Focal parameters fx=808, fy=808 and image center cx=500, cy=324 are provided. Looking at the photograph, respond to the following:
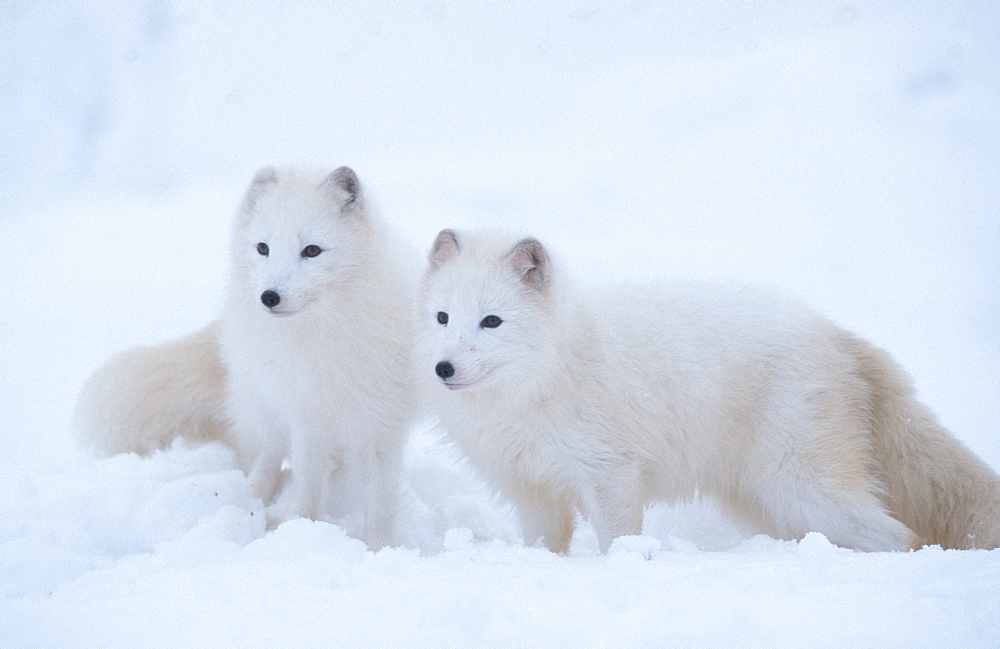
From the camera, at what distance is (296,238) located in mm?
3451

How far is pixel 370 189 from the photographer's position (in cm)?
385

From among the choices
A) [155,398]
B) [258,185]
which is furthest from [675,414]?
[155,398]

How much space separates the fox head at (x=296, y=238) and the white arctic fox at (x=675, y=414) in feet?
1.57

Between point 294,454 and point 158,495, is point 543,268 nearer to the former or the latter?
point 294,454


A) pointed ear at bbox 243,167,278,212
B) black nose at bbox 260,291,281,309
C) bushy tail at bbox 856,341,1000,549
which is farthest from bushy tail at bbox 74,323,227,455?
bushy tail at bbox 856,341,1000,549

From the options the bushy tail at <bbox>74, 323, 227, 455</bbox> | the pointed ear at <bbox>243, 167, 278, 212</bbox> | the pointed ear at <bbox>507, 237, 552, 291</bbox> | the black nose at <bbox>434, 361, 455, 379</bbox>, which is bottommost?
the bushy tail at <bbox>74, 323, 227, 455</bbox>

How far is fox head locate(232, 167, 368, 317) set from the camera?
132 inches

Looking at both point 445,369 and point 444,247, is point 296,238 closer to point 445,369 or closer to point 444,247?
point 444,247

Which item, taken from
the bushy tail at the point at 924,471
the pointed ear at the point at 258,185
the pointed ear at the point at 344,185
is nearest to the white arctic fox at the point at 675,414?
the bushy tail at the point at 924,471

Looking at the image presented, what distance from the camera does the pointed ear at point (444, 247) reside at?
3316mm

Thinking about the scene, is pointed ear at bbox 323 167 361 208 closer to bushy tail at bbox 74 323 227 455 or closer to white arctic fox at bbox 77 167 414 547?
white arctic fox at bbox 77 167 414 547

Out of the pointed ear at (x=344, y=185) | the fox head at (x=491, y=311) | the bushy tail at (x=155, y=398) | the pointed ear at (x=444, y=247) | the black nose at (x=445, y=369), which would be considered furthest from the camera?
the bushy tail at (x=155, y=398)

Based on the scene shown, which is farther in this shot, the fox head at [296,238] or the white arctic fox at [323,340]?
the white arctic fox at [323,340]

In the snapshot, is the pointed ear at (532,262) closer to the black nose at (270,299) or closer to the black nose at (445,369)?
the black nose at (445,369)
